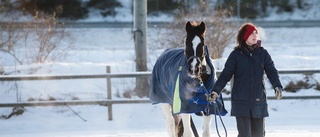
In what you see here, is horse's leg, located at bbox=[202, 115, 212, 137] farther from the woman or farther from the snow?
the snow

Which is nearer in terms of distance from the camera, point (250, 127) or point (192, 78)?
point (250, 127)

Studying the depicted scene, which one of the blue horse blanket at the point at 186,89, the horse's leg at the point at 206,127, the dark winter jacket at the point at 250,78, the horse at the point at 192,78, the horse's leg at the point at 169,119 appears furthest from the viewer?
the horse's leg at the point at 169,119

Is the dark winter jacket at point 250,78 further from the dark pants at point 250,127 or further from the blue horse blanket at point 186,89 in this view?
the blue horse blanket at point 186,89

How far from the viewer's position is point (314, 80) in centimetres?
1123

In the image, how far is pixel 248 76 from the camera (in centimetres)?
579

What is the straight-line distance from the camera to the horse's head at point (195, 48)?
5861 mm

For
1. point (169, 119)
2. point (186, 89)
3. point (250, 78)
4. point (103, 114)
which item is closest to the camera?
point (250, 78)

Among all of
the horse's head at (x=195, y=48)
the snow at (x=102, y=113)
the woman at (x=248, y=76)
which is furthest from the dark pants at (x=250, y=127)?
the snow at (x=102, y=113)

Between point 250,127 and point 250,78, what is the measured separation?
490mm

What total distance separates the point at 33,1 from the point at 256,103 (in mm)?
27923

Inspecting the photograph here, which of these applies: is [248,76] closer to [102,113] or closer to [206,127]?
[206,127]

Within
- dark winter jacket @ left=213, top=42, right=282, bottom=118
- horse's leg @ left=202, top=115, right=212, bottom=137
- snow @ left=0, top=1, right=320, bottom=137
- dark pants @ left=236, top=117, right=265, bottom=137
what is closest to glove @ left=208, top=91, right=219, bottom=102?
dark winter jacket @ left=213, top=42, right=282, bottom=118

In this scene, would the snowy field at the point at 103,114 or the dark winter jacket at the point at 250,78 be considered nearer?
the dark winter jacket at the point at 250,78

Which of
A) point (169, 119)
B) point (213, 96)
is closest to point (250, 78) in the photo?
point (213, 96)
